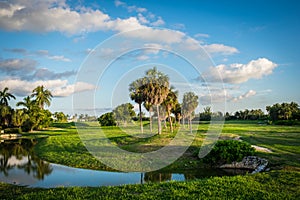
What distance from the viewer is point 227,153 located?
70.9 ft

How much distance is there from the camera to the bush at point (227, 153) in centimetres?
2159

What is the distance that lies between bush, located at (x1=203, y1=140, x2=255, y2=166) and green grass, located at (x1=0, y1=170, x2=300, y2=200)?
6.71m

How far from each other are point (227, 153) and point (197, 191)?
10.1 m

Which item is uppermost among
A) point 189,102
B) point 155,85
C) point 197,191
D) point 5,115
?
point 155,85

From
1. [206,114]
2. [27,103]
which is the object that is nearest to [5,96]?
[27,103]

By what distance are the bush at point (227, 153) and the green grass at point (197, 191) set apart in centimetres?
671

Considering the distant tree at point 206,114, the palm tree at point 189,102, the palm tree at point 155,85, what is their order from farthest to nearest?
the distant tree at point 206,114 → the palm tree at point 189,102 → the palm tree at point 155,85

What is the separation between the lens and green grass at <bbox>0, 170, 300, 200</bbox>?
11.6 metres

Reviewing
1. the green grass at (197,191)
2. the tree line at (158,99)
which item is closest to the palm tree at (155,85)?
the tree line at (158,99)

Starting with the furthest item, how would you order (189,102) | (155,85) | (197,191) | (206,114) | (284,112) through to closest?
(284,112) < (206,114) < (189,102) < (155,85) < (197,191)

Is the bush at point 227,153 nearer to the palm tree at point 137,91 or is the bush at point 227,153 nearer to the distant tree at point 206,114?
the palm tree at point 137,91

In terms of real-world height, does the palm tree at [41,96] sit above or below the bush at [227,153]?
A: above

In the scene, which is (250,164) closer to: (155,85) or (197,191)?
(197,191)

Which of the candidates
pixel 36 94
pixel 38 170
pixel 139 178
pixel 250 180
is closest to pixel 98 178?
pixel 139 178
